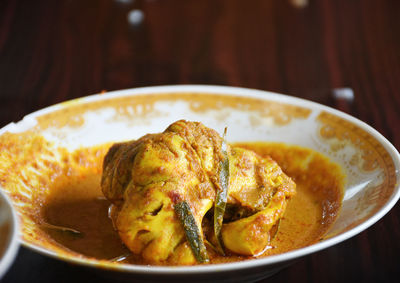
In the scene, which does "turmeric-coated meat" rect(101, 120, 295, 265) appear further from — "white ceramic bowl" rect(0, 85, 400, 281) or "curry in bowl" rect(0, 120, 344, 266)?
"white ceramic bowl" rect(0, 85, 400, 281)

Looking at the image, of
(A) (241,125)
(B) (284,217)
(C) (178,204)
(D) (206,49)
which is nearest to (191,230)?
(C) (178,204)

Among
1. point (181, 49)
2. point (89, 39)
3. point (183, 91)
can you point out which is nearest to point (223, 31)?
point (181, 49)

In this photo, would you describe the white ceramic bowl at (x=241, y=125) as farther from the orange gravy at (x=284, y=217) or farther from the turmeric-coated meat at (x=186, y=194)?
the turmeric-coated meat at (x=186, y=194)

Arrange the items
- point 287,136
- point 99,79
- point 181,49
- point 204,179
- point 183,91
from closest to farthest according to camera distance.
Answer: point 204,179, point 287,136, point 183,91, point 99,79, point 181,49

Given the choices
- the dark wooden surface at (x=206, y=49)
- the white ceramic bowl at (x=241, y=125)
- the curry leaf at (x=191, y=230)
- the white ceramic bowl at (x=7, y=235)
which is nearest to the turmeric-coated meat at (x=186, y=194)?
the curry leaf at (x=191, y=230)

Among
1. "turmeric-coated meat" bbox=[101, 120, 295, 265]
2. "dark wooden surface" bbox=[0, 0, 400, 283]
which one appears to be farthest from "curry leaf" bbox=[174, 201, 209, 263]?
"dark wooden surface" bbox=[0, 0, 400, 283]

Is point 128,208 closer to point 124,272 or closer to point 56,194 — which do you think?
point 124,272
